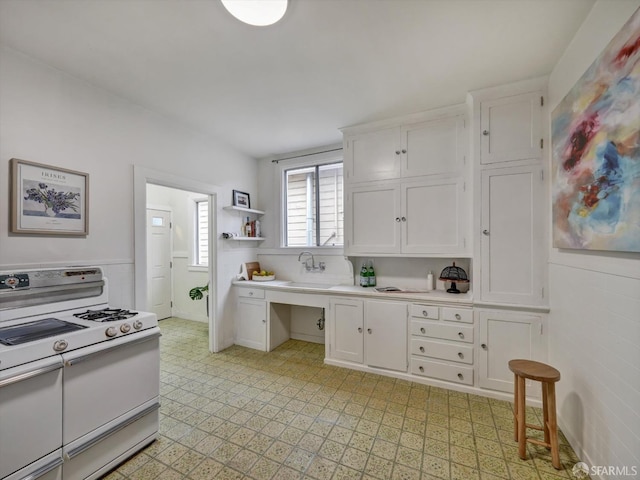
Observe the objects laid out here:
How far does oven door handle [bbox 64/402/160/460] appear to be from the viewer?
143 centimetres

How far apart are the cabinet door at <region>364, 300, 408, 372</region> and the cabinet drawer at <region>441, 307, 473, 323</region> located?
14.6 inches

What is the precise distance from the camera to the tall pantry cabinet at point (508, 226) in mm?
2197

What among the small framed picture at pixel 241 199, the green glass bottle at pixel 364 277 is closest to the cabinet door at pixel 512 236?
the green glass bottle at pixel 364 277

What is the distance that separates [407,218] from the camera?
2.88 metres

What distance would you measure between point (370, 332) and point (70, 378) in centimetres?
235

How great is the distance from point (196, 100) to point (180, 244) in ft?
10.3

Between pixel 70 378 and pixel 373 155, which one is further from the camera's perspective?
pixel 373 155

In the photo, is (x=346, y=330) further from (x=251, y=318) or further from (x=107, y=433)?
(x=107, y=433)

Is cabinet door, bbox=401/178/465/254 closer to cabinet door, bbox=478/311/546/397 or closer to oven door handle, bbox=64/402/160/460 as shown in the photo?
cabinet door, bbox=478/311/546/397

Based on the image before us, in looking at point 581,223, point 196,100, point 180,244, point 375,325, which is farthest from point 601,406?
point 180,244

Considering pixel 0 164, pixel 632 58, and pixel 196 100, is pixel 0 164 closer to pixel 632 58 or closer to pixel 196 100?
pixel 196 100

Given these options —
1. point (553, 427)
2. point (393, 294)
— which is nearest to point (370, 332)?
point (393, 294)

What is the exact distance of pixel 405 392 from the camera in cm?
247

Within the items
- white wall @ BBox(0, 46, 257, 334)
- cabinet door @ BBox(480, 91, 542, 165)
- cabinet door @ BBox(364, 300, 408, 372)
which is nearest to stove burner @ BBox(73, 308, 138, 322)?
white wall @ BBox(0, 46, 257, 334)
